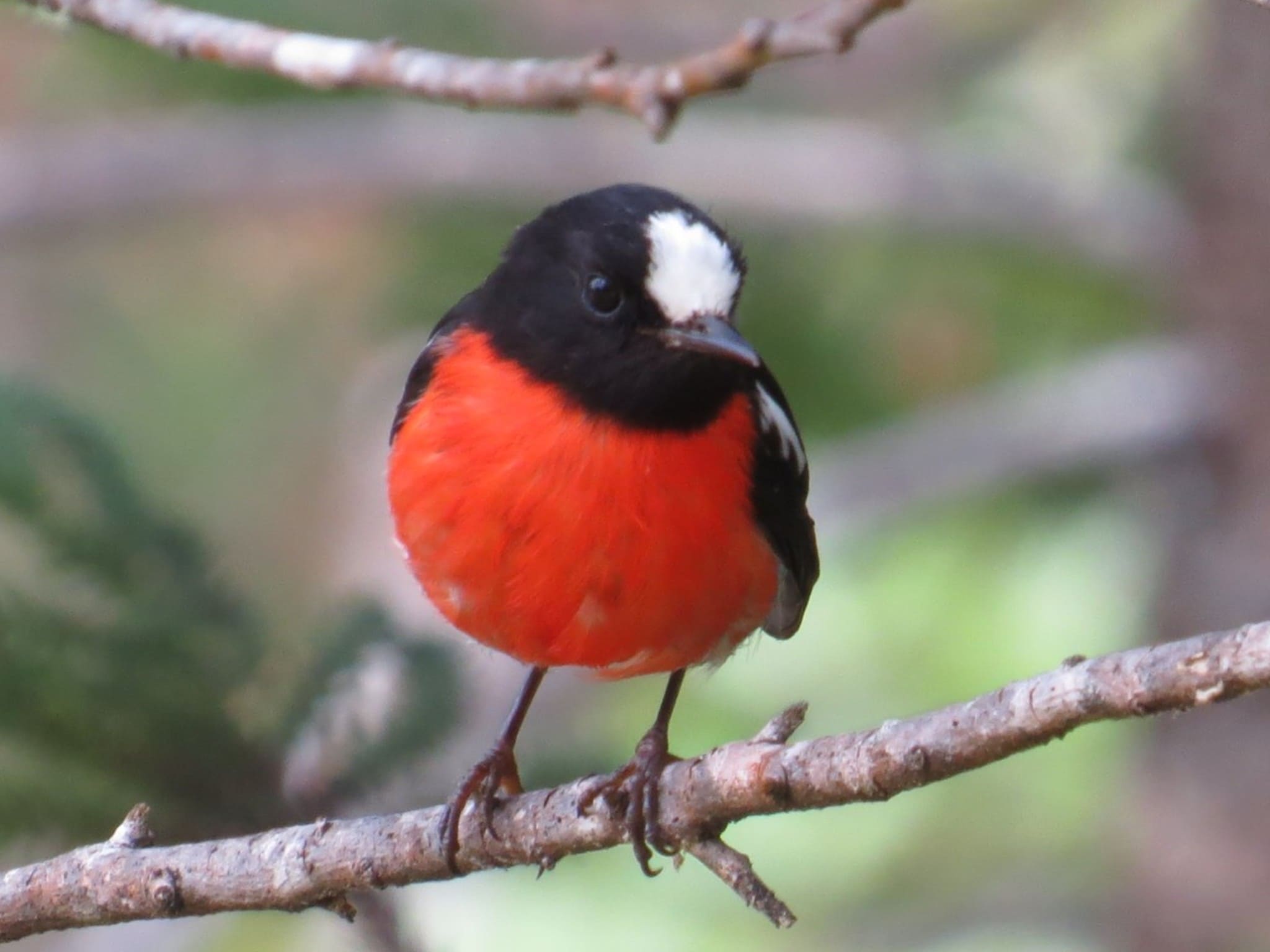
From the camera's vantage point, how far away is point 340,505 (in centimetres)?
793

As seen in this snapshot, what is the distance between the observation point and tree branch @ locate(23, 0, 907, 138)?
2354 millimetres

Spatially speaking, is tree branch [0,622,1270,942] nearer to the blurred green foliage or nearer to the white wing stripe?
the blurred green foliage

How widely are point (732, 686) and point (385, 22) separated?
2.45 metres

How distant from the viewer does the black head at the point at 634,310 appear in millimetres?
3064

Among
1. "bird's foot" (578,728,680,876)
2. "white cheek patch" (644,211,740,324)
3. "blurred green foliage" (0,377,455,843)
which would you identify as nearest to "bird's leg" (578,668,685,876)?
"bird's foot" (578,728,680,876)

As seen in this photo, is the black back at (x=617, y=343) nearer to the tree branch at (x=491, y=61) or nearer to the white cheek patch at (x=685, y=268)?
the white cheek patch at (x=685, y=268)

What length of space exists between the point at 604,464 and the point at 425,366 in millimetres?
553

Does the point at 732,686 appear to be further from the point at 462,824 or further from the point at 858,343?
the point at 462,824

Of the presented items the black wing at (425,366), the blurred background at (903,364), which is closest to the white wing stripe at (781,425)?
the black wing at (425,366)

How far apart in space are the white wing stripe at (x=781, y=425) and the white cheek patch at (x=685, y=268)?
0.33 metres

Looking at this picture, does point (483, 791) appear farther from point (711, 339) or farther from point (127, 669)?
point (711, 339)

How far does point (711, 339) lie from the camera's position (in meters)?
3.03

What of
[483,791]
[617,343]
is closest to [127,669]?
[483,791]

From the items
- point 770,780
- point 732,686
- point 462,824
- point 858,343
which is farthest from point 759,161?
point 770,780
